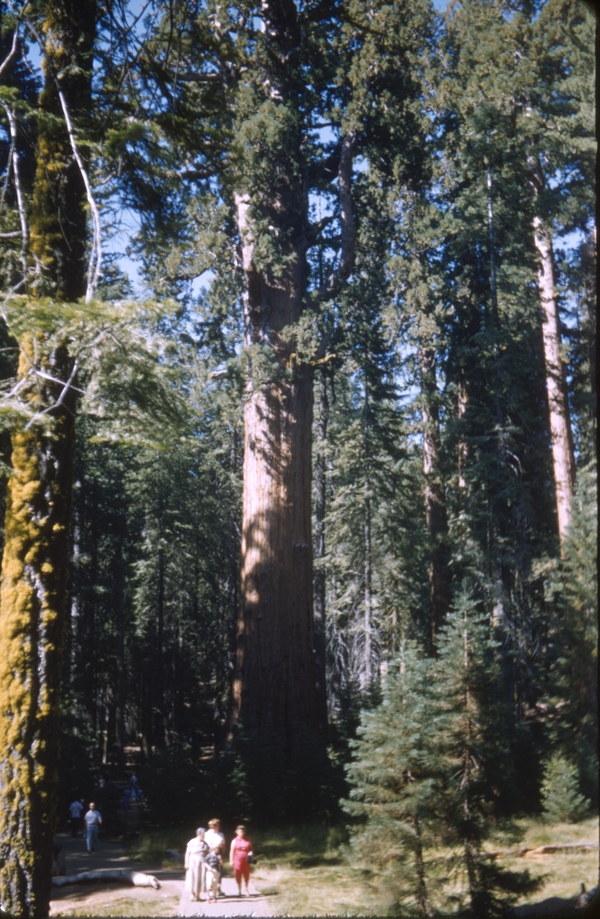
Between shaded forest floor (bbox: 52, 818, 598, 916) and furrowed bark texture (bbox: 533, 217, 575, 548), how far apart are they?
2.40 m

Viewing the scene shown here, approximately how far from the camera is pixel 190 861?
532cm

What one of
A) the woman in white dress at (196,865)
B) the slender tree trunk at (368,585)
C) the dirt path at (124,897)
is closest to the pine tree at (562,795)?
the woman in white dress at (196,865)

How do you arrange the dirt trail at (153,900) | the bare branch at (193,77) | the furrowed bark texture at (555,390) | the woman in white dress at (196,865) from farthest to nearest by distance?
the bare branch at (193,77)
the furrowed bark texture at (555,390)
the woman in white dress at (196,865)
the dirt trail at (153,900)

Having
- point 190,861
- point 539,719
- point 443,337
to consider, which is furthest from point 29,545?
point 443,337

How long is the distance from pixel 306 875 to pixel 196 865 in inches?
33.9

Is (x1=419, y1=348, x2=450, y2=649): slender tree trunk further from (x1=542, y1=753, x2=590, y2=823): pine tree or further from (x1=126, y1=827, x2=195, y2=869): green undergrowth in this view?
(x1=542, y1=753, x2=590, y2=823): pine tree

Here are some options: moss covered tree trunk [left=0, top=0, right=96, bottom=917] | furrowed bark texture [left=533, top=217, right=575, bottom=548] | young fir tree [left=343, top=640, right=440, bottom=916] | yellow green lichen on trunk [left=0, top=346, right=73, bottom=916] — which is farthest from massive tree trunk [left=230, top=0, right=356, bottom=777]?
yellow green lichen on trunk [left=0, top=346, right=73, bottom=916]

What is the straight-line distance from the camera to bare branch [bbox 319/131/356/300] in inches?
430

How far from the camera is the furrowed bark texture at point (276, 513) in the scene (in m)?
9.38

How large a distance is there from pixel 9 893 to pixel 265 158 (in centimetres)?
893

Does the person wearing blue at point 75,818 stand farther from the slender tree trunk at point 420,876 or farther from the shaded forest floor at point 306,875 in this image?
the slender tree trunk at point 420,876

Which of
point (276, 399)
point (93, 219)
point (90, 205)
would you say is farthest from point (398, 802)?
point (276, 399)

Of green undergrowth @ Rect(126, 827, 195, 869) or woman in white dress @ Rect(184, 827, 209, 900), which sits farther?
green undergrowth @ Rect(126, 827, 195, 869)

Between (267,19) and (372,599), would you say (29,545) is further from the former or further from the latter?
(372,599)
